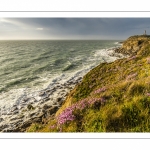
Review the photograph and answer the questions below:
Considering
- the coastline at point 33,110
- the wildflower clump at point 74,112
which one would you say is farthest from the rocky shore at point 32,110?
the wildflower clump at point 74,112

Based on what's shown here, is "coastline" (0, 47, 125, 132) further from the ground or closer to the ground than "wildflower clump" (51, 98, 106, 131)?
closer to the ground

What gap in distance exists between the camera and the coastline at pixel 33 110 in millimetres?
10629

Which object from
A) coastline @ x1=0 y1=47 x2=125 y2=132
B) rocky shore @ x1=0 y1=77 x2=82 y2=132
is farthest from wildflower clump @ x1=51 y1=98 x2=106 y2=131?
rocky shore @ x1=0 y1=77 x2=82 y2=132

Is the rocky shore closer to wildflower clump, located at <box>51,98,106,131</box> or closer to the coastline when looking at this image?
the coastline

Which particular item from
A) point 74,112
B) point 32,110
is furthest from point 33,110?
point 74,112

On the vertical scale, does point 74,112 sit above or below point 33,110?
above

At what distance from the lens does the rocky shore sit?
10656 millimetres

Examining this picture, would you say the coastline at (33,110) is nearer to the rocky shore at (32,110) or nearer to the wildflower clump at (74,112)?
the rocky shore at (32,110)

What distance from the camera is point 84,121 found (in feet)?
20.1

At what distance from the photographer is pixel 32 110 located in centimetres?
1231

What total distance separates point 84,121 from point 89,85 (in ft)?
19.3

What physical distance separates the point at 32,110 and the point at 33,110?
2.8 inches

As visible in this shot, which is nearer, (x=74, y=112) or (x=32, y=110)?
(x=74, y=112)

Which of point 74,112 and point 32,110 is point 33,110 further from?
point 74,112
